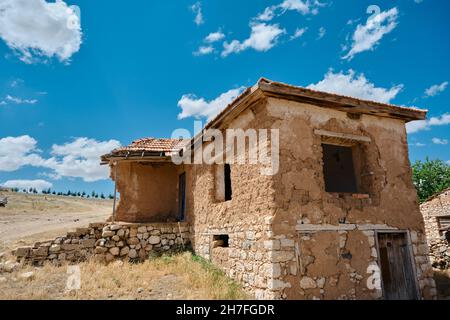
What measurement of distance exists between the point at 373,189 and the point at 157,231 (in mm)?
6255

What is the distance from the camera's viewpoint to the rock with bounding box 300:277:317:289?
5.22 metres

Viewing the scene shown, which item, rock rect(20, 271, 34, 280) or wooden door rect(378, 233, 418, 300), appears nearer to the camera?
wooden door rect(378, 233, 418, 300)

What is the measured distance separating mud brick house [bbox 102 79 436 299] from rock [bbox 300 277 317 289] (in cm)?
2

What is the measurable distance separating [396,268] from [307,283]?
2.39 metres

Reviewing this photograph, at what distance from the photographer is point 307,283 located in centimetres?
525

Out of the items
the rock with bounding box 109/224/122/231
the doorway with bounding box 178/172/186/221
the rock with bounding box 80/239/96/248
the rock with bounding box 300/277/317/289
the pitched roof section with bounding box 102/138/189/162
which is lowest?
the rock with bounding box 300/277/317/289

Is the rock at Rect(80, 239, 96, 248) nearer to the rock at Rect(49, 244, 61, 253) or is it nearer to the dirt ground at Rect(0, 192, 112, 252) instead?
the rock at Rect(49, 244, 61, 253)

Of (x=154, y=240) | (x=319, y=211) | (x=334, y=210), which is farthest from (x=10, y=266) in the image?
(x=334, y=210)

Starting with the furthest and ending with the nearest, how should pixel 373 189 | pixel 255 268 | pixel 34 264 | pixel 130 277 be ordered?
pixel 34 264, pixel 130 277, pixel 373 189, pixel 255 268

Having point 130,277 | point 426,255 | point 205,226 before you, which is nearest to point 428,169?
point 426,255

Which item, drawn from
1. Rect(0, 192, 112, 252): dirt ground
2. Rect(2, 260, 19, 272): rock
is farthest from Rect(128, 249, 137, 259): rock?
Rect(0, 192, 112, 252): dirt ground

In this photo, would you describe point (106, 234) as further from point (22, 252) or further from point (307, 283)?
point (307, 283)

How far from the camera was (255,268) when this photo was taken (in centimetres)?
568
